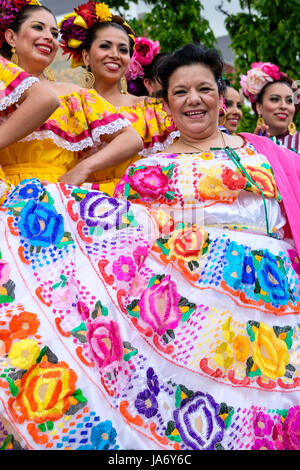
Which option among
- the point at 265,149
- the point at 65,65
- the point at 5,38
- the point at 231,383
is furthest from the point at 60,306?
the point at 65,65

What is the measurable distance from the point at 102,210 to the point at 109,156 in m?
0.79

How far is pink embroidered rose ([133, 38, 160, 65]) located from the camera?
4.64m

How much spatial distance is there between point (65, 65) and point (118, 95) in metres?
1.34

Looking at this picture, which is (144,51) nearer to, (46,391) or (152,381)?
(152,381)

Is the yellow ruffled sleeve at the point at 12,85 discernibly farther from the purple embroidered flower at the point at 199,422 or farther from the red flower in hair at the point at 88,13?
the purple embroidered flower at the point at 199,422

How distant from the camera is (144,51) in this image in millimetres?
4680

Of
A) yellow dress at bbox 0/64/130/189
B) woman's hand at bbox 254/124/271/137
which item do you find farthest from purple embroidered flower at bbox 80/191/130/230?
woman's hand at bbox 254/124/271/137

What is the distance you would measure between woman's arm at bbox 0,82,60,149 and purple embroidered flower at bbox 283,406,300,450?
176cm

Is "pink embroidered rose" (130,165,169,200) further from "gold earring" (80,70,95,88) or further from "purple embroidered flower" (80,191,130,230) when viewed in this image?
"gold earring" (80,70,95,88)

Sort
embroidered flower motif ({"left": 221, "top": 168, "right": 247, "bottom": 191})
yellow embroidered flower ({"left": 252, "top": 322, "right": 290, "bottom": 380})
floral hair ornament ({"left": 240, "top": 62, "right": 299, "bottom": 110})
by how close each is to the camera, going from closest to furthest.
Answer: yellow embroidered flower ({"left": 252, "top": 322, "right": 290, "bottom": 380})
embroidered flower motif ({"left": 221, "top": 168, "right": 247, "bottom": 191})
floral hair ornament ({"left": 240, "top": 62, "right": 299, "bottom": 110})

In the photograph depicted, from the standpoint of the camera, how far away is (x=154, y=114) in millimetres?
4004

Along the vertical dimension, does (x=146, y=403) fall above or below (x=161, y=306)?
below

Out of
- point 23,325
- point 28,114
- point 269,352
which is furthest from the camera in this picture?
point 28,114

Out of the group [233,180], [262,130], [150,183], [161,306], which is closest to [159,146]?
[150,183]
